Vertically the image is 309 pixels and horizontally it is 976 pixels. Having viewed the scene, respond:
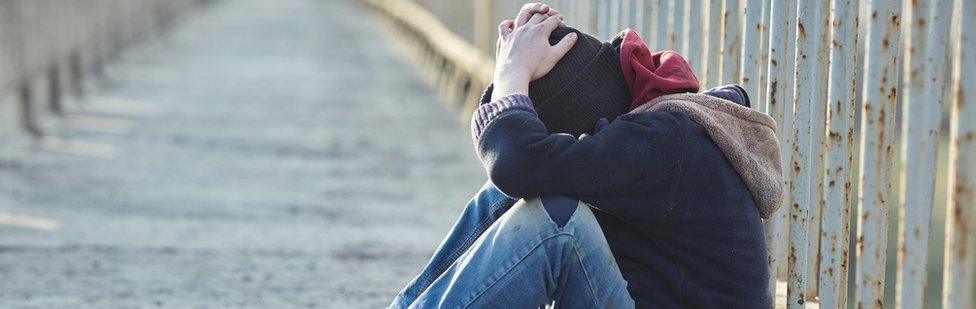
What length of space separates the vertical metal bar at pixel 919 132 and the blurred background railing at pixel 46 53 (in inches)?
306

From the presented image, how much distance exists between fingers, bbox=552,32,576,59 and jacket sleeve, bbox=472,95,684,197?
0.69 ft

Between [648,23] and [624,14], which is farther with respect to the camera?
[624,14]

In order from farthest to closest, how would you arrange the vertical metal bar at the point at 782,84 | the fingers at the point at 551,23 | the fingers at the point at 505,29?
the vertical metal bar at the point at 782,84 < the fingers at the point at 505,29 < the fingers at the point at 551,23

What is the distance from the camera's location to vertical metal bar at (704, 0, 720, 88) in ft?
15.9

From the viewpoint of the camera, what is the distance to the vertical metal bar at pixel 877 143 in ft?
11.4

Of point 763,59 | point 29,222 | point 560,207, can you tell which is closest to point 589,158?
Answer: point 560,207

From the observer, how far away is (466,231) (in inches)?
154

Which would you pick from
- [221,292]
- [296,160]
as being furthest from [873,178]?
[296,160]

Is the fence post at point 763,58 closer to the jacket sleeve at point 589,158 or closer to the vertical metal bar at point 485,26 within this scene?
the jacket sleeve at point 589,158

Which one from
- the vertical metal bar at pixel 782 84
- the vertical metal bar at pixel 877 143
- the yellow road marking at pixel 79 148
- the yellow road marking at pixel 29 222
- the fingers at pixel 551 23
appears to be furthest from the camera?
the yellow road marking at pixel 79 148

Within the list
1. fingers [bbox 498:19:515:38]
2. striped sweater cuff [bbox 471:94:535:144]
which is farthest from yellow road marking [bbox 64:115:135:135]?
striped sweater cuff [bbox 471:94:535:144]

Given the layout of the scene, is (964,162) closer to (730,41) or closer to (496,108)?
(496,108)

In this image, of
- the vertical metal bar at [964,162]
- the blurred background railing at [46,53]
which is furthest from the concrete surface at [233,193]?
the vertical metal bar at [964,162]

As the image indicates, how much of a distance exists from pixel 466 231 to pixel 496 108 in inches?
15.1
